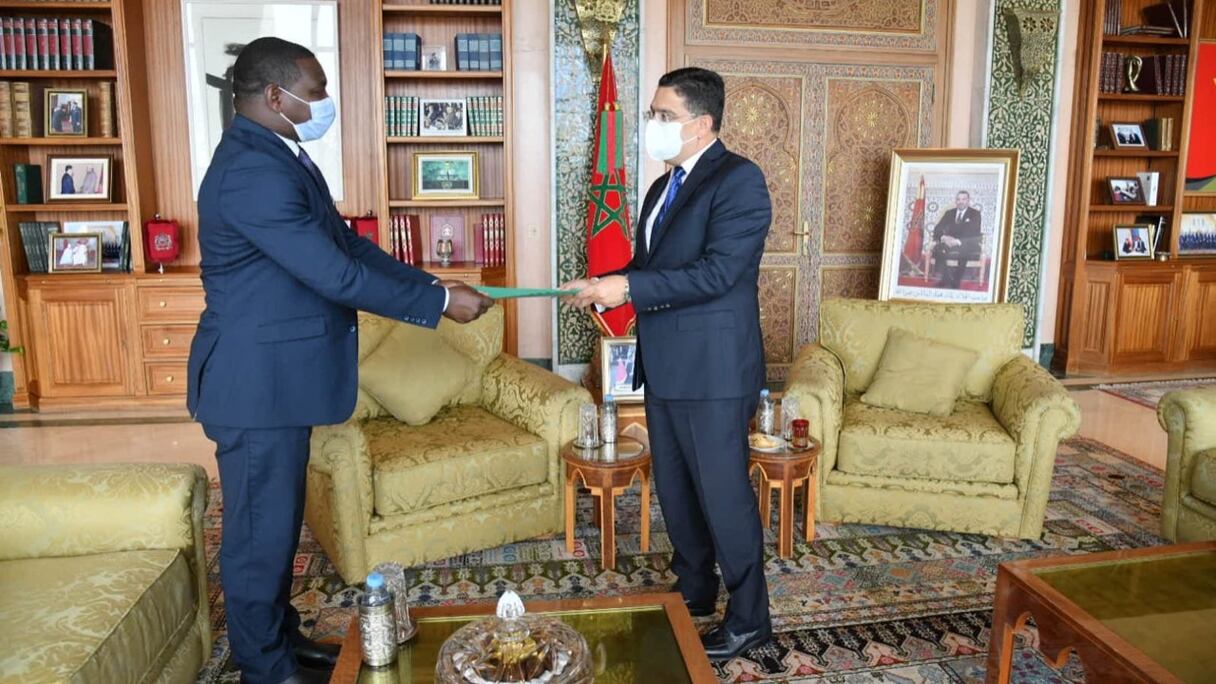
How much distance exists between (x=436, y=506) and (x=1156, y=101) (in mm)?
6345

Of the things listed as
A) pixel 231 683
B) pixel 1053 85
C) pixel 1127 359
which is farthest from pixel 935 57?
pixel 231 683

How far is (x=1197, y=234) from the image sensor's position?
670cm

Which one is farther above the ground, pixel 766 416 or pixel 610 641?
pixel 766 416

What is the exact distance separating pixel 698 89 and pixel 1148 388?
5.13 meters

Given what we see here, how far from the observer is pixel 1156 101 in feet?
21.6

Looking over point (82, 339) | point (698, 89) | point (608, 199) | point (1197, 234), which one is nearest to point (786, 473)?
point (698, 89)

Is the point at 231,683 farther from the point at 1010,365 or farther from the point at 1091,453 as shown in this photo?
the point at 1091,453

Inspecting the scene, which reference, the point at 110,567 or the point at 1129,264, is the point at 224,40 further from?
the point at 1129,264

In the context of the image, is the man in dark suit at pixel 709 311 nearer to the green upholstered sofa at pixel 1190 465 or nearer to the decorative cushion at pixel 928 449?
the decorative cushion at pixel 928 449

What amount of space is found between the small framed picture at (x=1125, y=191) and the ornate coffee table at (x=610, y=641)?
598 cm

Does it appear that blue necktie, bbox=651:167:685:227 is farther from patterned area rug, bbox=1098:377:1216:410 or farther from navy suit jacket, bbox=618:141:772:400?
patterned area rug, bbox=1098:377:1216:410

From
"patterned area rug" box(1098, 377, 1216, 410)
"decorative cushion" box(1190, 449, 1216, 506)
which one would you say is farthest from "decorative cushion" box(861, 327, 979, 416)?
"patterned area rug" box(1098, 377, 1216, 410)

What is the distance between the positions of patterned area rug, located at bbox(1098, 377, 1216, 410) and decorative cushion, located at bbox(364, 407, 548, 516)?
4389 millimetres

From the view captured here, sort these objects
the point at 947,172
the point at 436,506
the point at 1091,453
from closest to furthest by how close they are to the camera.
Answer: the point at 436,506
the point at 1091,453
the point at 947,172
